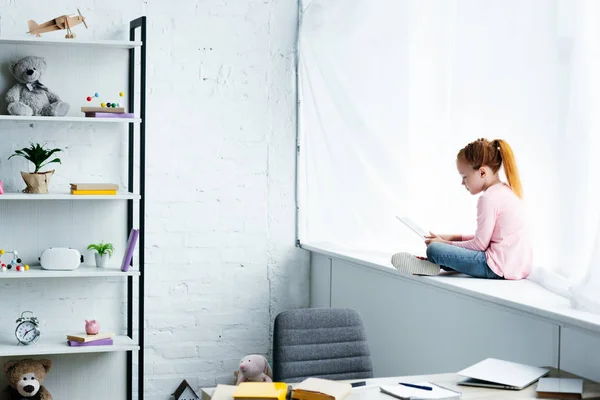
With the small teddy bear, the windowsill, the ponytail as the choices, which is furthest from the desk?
the small teddy bear

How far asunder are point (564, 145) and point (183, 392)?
2428mm

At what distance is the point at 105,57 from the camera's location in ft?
12.1

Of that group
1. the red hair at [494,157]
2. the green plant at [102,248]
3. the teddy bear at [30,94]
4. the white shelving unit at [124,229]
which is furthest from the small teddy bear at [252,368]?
the teddy bear at [30,94]

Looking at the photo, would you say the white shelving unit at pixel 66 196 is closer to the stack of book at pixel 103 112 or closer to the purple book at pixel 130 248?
the purple book at pixel 130 248

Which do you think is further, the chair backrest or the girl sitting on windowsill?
the girl sitting on windowsill

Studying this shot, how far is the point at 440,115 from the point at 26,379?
2.19m

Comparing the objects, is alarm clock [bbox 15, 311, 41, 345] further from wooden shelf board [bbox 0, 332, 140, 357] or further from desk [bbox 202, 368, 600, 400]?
desk [bbox 202, 368, 600, 400]

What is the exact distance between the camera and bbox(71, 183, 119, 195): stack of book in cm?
343

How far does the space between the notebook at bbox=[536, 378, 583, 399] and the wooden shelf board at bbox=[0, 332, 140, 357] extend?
7.12 ft

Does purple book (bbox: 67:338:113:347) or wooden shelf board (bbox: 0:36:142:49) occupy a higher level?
wooden shelf board (bbox: 0:36:142:49)

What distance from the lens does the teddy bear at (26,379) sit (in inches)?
132

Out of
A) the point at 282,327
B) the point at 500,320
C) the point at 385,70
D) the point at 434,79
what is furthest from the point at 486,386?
the point at 385,70

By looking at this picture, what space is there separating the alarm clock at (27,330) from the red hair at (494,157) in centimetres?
211

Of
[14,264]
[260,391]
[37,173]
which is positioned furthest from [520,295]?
[14,264]
